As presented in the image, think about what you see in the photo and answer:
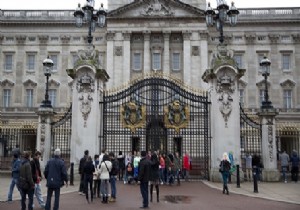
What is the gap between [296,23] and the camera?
51.8 metres

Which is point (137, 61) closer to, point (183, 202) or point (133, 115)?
point (133, 115)

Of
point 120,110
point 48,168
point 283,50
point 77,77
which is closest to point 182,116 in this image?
point 120,110

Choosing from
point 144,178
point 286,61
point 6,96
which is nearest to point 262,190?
point 144,178

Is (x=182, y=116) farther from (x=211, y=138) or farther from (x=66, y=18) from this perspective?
(x=66, y=18)

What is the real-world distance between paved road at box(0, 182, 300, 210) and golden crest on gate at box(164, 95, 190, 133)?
15.9 ft

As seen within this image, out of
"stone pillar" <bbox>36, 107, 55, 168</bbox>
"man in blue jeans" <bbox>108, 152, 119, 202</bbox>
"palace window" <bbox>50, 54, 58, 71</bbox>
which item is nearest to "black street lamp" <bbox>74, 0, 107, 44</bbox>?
"stone pillar" <bbox>36, 107, 55, 168</bbox>

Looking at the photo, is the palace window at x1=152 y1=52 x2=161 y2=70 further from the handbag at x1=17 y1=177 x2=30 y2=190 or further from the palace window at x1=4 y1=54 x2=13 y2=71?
the handbag at x1=17 y1=177 x2=30 y2=190

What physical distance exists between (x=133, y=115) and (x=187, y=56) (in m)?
31.5

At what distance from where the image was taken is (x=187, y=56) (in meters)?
50.5

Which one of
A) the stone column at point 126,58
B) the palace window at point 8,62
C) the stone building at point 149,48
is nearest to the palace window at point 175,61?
the stone building at point 149,48

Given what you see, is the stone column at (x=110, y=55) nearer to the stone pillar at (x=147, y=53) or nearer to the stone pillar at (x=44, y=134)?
the stone pillar at (x=147, y=53)

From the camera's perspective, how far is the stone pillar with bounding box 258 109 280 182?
65.0 feet

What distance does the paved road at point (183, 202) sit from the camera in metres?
11.9

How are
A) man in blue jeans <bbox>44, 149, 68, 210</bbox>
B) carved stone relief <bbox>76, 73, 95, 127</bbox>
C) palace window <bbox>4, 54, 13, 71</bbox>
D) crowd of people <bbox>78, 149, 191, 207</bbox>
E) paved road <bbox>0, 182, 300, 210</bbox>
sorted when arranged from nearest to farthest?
man in blue jeans <bbox>44, 149, 68, 210</bbox> < paved road <bbox>0, 182, 300, 210</bbox> < crowd of people <bbox>78, 149, 191, 207</bbox> < carved stone relief <bbox>76, 73, 95, 127</bbox> < palace window <bbox>4, 54, 13, 71</bbox>
